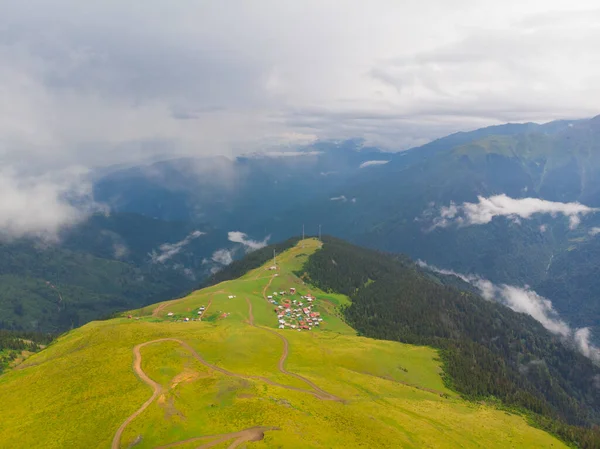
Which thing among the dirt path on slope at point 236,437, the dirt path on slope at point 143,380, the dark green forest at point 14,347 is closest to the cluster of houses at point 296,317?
the dirt path on slope at point 143,380

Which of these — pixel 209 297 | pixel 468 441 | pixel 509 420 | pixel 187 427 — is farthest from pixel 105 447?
pixel 209 297

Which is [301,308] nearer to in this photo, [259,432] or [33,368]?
Result: [33,368]

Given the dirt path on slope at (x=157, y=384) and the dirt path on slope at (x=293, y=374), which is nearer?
the dirt path on slope at (x=157, y=384)

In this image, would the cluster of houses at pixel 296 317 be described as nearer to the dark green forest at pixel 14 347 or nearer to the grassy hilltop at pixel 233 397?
the grassy hilltop at pixel 233 397

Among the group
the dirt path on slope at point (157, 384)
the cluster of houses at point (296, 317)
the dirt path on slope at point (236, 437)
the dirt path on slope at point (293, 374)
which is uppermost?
the dirt path on slope at point (236, 437)

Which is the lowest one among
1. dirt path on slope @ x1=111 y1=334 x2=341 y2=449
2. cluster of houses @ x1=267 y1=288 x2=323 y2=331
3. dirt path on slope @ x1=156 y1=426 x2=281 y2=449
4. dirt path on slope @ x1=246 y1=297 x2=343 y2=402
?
cluster of houses @ x1=267 y1=288 x2=323 y2=331

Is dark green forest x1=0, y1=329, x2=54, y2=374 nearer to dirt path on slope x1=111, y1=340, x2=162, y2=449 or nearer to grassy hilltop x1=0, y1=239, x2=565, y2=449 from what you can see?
grassy hilltop x1=0, y1=239, x2=565, y2=449

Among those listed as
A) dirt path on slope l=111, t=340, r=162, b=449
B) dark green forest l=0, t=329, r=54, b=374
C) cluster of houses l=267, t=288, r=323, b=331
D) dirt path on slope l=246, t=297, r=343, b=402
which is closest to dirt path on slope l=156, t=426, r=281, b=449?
dirt path on slope l=111, t=340, r=162, b=449

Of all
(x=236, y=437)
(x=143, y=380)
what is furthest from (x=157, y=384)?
(x=236, y=437)
